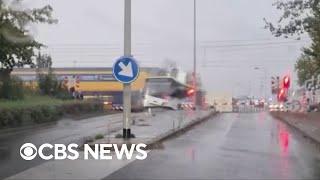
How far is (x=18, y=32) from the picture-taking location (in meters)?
41.4

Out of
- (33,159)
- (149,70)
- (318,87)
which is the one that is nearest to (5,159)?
(33,159)

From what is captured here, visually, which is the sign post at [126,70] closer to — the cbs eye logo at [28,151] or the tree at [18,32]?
the cbs eye logo at [28,151]

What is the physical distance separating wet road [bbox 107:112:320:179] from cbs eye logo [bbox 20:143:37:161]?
327 centimetres

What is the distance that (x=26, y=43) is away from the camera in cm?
4212

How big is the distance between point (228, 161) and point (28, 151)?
22.7ft

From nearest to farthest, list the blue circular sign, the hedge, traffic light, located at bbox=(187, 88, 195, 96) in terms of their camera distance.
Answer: the blue circular sign < the hedge < traffic light, located at bbox=(187, 88, 195, 96)

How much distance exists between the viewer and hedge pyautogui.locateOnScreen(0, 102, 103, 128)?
1471 inches

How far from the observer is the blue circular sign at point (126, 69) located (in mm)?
23375

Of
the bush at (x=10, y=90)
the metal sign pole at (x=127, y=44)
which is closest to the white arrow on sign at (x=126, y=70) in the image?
the metal sign pole at (x=127, y=44)

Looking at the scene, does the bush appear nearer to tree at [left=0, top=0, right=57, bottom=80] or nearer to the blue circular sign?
tree at [left=0, top=0, right=57, bottom=80]

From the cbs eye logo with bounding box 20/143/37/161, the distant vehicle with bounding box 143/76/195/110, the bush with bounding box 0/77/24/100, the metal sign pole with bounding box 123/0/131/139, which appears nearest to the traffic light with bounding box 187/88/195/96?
the distant vehicle with bounding box 143/76/195/110

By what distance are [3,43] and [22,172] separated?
26226 mm

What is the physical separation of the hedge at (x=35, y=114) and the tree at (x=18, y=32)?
11.0 ft

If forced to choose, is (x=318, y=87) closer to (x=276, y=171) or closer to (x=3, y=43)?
(x=3, y=43)
